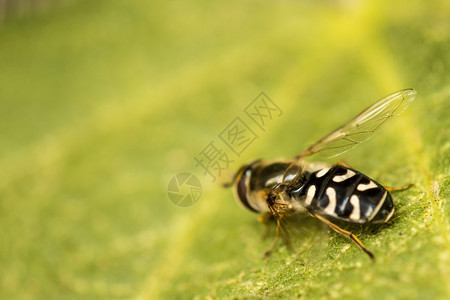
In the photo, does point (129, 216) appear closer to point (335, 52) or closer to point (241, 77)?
point (241, 77)

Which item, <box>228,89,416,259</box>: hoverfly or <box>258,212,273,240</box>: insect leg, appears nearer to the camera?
<box>228,89,416,259</box>: hoverfly

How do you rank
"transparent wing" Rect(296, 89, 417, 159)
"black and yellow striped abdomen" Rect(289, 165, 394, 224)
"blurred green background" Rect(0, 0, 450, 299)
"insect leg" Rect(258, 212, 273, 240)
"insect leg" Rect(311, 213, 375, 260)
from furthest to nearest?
"insect leg" Rect(258, 212, 273, 240)
"transparent wing" Rect(296, 89, 417, 159)
"blurred green background" Rect(0, 0, 450, 299)
"black and yellow striped abdomen" Rect(289, 165, 394, 224)
"insect leg" Rect(311, 213, 375, 260)

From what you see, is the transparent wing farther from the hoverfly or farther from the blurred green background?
the blurred green background

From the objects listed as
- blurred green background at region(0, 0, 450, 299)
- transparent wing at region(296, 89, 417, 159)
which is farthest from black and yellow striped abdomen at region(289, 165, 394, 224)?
transparent wing at region(296, 89, 417, 159)

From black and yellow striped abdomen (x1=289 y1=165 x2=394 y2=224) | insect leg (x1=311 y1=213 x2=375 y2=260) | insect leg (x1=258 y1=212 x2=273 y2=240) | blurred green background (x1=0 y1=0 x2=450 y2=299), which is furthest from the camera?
insect leg (x1=258 y1=212 x2=273 y2=240)

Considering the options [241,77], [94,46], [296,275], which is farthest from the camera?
[94,46]

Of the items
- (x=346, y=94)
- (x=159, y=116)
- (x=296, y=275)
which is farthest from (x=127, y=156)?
(x=296, y=275)
